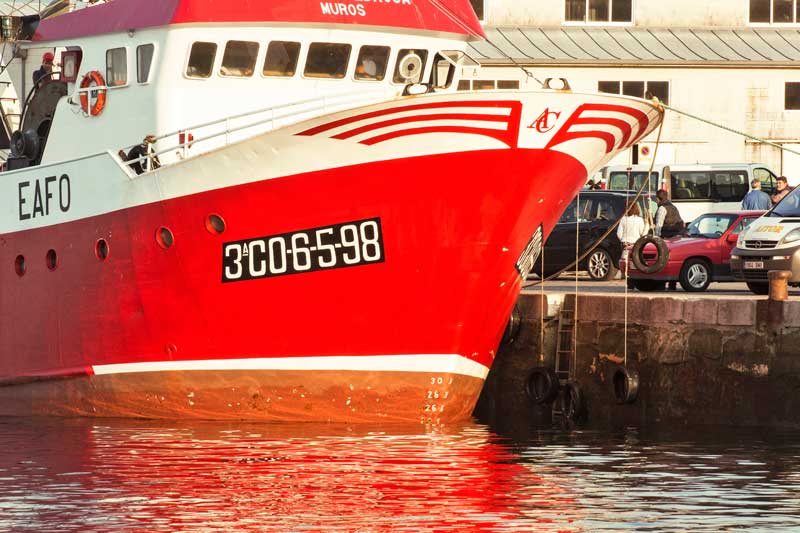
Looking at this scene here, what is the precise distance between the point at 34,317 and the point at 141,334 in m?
A: 2.07

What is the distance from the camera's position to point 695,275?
98.4 feet

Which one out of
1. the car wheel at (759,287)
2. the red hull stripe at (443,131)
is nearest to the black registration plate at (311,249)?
the red hull stripe at (443,131)

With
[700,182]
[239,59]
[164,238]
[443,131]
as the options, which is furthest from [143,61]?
[700,182]

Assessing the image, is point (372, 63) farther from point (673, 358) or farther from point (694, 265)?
point (694, 265)

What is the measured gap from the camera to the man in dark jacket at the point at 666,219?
32219mm

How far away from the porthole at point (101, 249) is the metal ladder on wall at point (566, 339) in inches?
241

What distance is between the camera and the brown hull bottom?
2022cm

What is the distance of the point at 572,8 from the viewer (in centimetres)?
5962

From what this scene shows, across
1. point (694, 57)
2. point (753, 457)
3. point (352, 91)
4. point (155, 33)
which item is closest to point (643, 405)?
point (753, 457)

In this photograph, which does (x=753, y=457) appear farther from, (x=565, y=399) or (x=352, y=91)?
(x=352, y=91)

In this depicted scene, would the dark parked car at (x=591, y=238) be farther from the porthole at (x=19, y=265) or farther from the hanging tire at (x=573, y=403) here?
the porthole at (x=19, y=265)

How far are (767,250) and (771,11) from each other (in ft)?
121

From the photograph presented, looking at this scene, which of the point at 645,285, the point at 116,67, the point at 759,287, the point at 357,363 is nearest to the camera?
the point at 357,363

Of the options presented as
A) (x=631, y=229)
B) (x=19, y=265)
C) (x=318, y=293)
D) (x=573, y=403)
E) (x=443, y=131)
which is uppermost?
(x=443, y=131)
